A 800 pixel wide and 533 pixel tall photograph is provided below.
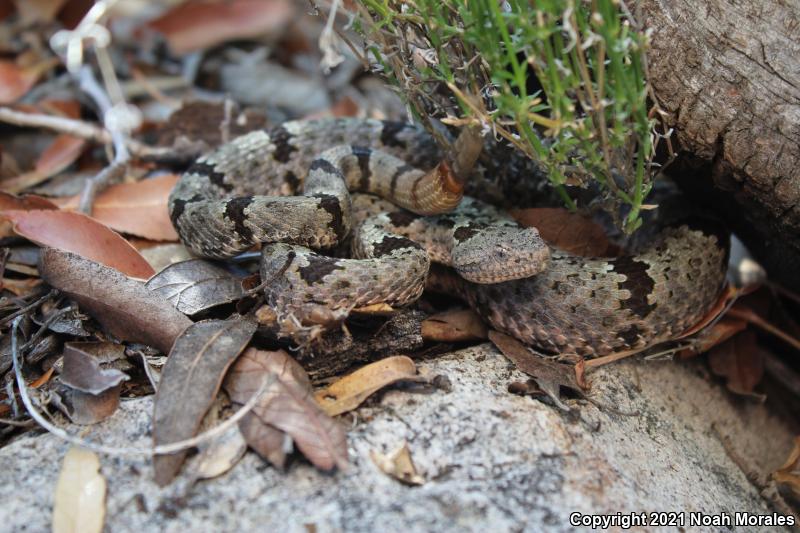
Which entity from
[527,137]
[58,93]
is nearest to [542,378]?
[527,137]

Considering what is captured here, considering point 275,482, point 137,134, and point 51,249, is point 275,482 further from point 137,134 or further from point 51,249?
point 137,134

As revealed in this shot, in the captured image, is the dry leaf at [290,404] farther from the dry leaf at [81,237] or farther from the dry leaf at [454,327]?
the dry leaf at [81,237]

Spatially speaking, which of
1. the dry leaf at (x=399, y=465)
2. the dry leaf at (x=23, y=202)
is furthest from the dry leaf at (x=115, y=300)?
the dry leaf at (x=399, y=465)

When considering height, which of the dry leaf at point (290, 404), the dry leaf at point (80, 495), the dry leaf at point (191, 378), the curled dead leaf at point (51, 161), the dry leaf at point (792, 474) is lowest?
the curled dead leaf at point (51, 161)

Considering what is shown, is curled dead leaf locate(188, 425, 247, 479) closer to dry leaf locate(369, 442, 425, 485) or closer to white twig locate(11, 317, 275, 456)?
white twig locate(11, 317, 275, 456)

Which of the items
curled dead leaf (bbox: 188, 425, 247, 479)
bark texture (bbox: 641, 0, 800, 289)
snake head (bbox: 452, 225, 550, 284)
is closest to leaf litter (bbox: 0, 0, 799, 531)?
curled dead leaf (bbox: 188, 425, 247, 479)
